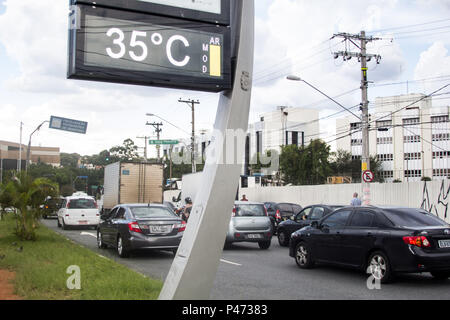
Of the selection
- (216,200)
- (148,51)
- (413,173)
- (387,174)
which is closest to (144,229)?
(216,200)

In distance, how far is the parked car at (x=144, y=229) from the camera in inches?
525

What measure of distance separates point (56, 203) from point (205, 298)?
12710 millimetres

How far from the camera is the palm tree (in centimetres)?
1517

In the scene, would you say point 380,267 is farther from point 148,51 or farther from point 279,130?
point 279,130

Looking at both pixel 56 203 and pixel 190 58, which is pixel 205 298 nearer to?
pixel 190 58

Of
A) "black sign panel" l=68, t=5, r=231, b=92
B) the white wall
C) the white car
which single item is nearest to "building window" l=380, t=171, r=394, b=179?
the white wall

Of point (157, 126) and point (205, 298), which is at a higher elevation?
point (157, 126)

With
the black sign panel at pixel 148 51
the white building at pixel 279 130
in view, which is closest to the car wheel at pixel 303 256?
the black sign panel at pixel 148 51

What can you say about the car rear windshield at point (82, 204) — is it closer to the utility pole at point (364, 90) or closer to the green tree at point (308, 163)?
the utility pole at point (364, 90)

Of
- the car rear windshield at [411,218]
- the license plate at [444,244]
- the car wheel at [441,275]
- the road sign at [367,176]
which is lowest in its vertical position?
the car wheel at [441,275]

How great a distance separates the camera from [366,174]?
23562mm

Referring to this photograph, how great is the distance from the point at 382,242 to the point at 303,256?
2737 mm

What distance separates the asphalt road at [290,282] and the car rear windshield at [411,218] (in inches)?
44.3
